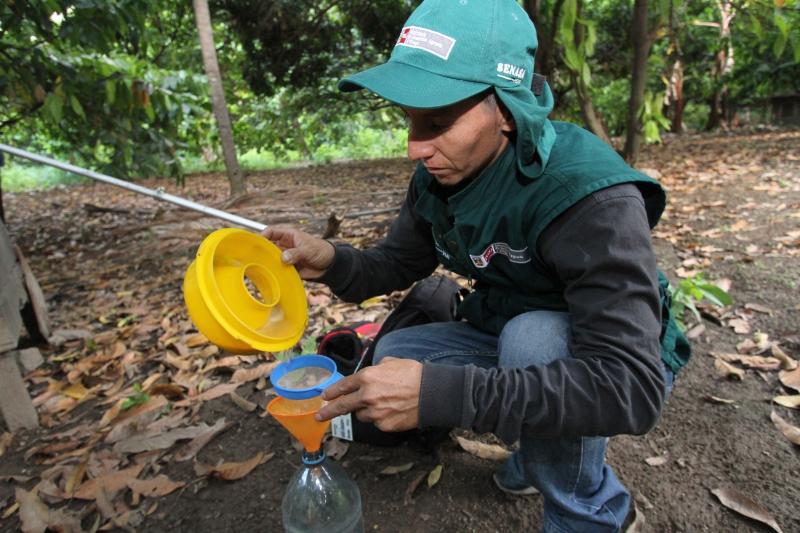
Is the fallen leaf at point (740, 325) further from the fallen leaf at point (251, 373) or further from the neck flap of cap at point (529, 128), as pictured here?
the fallen leaf at point (251, 373)

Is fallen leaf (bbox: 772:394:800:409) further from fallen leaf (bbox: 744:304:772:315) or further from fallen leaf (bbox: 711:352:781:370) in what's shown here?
fallen leaf (bbox: 744:304:772:315)

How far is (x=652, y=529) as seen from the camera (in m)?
1.47

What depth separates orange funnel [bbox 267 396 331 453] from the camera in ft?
4.23

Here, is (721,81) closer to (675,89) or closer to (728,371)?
(675,89)

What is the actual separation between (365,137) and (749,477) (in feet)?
45.4

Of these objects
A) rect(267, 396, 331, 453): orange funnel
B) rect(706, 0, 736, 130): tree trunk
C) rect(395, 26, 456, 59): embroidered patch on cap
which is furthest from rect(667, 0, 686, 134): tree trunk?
rect(267, 396, 331, 453): orange funnel

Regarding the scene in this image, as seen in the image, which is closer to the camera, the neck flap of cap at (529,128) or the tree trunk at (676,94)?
the neck flap of cap at (529,128)

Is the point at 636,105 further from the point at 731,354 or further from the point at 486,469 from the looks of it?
the point at 486,469

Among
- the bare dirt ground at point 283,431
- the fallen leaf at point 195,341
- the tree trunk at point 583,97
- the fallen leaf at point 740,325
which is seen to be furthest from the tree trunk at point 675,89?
the fallen leaf at point 195,341

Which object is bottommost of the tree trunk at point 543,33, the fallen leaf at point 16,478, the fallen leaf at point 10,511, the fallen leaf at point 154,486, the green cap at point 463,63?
the fallen leaf at point 10,511

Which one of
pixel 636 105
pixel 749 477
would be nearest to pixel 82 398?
pixel 749 477

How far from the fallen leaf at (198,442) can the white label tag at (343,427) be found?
0.52 m

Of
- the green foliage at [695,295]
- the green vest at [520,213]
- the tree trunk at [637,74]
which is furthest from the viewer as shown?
the tree trunk at [637,74]

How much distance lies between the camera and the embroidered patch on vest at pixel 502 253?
128 cm
